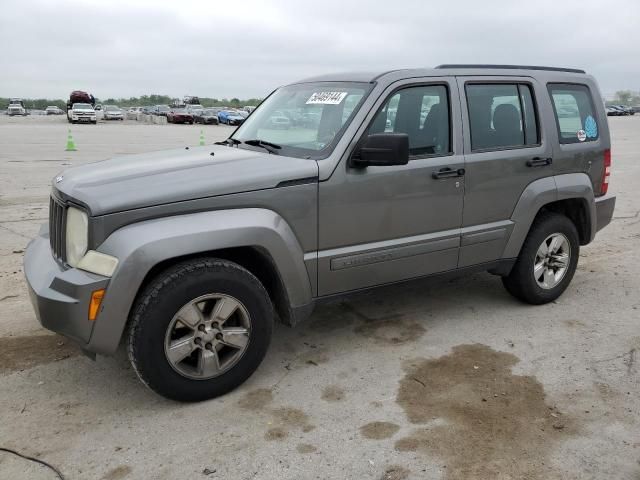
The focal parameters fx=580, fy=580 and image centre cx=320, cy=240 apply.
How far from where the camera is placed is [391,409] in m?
3.25

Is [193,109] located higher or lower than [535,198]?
higher

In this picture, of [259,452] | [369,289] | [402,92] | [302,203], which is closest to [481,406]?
[369,289]

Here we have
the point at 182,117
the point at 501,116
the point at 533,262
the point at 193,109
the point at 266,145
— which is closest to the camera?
the point at 266,145

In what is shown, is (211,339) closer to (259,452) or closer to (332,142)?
(259,452)

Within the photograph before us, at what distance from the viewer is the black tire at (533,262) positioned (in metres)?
4.67

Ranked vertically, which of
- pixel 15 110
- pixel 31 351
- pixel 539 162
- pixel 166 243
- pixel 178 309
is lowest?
pixel 31 351

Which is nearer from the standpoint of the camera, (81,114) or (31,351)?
(31,351)

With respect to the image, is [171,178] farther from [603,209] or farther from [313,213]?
[603,209]

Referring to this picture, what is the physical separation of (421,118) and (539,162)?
1.14 metres

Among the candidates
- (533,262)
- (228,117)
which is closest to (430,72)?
(533,262)

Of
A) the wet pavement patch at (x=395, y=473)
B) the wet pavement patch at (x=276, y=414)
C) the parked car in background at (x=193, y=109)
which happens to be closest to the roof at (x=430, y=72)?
the wet pavement patch at (x=276, y=414)

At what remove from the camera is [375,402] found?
10.9 feet

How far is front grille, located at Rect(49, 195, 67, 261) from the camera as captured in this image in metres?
3.27

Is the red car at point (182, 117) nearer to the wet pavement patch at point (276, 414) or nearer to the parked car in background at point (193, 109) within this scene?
the parked car in background at point (193, 109)
